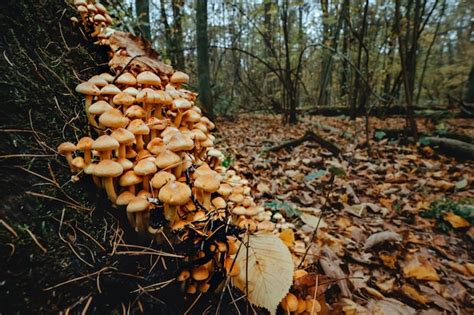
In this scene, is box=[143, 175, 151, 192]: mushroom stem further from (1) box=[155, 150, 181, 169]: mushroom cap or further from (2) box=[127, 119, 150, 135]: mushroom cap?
(2) box=[127, 119, 150, 135]: mushroom cap

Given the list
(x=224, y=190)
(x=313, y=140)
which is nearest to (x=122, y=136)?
(x=224, y=190)

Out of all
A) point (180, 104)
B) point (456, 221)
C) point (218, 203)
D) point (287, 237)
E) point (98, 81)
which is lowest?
point (456, 221)

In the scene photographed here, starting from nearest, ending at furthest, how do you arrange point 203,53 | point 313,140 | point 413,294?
point 413,294 < point 313,140 < point 203,53

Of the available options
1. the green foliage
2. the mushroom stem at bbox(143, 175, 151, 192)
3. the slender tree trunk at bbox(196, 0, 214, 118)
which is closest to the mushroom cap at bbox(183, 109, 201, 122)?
the mushroom stem at bbox(143, 175, 151, 192)

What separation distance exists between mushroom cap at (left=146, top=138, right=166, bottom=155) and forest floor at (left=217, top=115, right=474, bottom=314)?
0.89 metres

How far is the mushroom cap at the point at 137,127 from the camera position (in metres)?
1.24

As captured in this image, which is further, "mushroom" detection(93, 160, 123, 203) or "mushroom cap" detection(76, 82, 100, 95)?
"mushroom cap" detection(76, 82, 100, 95)

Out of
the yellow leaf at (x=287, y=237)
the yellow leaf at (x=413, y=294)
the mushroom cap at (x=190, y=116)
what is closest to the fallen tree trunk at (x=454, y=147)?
the yellow leaf at (x=413, y=294)

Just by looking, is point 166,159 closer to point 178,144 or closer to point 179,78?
point 178,144

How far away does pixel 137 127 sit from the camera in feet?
4.09

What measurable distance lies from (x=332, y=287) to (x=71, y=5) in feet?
7.57

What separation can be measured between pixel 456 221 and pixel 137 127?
9.74ft

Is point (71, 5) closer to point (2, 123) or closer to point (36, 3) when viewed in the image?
point (36, 3)

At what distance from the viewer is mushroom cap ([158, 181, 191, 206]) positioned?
105 centimetres
